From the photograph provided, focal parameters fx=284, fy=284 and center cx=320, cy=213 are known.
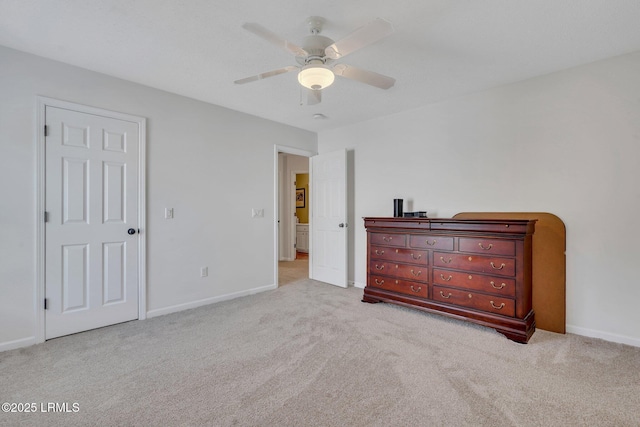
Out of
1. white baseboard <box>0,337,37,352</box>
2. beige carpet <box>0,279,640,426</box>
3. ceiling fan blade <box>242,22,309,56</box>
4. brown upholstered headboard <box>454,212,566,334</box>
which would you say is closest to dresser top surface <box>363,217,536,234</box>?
brown upholstered headboard <box>454,212,566,334</box>

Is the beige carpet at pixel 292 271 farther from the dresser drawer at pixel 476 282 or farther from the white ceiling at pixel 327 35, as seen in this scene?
the white ceiling at pixel 327 35

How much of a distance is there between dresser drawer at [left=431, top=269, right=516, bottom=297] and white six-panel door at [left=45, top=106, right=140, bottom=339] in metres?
3.16

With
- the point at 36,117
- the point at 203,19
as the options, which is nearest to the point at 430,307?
the point at 203,19

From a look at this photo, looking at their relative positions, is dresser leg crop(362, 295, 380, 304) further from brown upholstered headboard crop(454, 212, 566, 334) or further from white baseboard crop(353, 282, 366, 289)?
brown upholstered headboard crop(454, 212, 566, 334)

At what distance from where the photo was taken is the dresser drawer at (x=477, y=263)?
253cm

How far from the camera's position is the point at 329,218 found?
14.4 feet

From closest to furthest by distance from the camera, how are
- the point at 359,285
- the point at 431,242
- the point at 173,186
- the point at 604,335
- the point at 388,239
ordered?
1. the point at 604,335
2. the point at 431,242
3. the point at 173,186
4. the point at 388,239
5. the point at 359,285

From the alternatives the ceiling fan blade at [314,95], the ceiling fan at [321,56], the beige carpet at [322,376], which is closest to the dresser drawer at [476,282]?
the beige carpet at [322,376]

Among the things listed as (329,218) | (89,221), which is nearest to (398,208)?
(329,218)

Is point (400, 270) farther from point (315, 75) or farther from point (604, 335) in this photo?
point (315, 75)

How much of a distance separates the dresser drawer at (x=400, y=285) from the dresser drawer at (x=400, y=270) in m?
0.06

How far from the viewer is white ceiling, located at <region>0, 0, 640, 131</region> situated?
182cm

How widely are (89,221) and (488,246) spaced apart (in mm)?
3735

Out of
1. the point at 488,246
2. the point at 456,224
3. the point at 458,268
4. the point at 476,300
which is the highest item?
the point at 456,224
